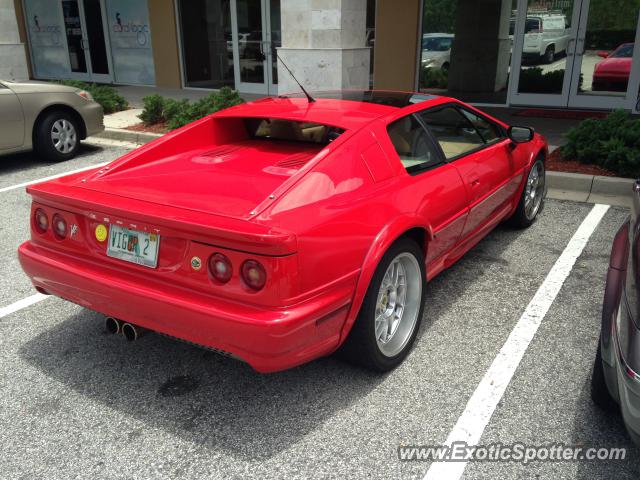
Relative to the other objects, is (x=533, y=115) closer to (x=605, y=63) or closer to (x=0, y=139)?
(x=605, y=63)

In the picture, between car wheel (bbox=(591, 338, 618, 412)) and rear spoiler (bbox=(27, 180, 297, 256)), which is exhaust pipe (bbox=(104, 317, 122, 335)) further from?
A: car wheel (bbox=(591, 338, 618, 412))

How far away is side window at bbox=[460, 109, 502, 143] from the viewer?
4488 millimetres


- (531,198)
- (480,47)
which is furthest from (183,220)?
(480,47)

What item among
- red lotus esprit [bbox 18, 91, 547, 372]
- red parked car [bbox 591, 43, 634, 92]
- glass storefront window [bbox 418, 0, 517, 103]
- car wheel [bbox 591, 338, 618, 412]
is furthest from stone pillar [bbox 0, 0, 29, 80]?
car wheel [bbox 591, 338, 618, 412]

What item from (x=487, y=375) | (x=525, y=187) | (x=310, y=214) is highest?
(x=310, y=214)

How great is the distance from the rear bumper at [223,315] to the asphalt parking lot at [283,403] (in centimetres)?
41

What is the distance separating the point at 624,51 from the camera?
10.9 m

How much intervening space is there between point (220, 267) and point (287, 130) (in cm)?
152

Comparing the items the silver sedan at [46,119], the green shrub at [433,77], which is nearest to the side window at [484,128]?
the silver sedan at [46,119]

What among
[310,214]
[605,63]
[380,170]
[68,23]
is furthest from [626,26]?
[68,23]

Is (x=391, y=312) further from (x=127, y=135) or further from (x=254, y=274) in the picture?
(x=127, y=135)

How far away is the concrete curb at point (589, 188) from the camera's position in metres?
6.46

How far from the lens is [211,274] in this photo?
2.65 m

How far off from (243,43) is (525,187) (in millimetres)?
10805
